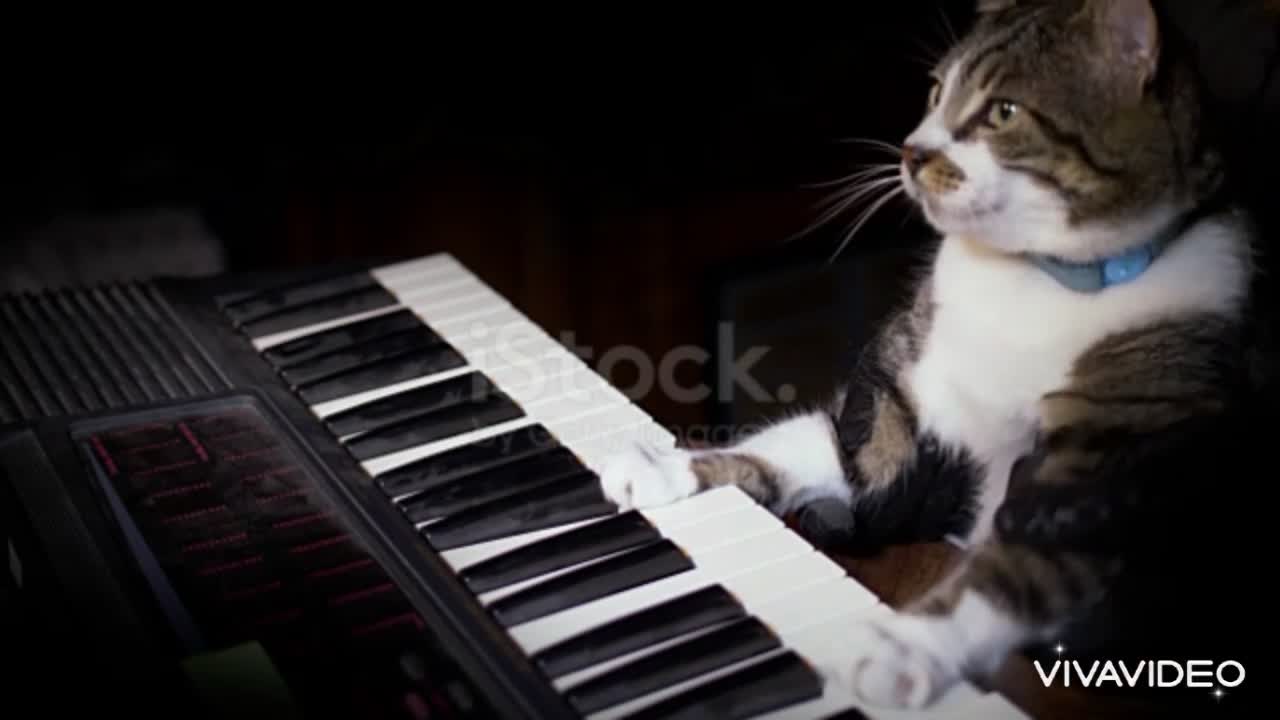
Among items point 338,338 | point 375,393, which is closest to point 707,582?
point 375,393

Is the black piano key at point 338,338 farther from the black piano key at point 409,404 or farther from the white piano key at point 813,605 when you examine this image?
the white piano key at point 813,605

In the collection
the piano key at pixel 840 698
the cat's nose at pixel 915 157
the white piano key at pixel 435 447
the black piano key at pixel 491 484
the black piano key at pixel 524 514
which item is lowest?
the piano key at pixel 840 698

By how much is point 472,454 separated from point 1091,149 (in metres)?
0.48

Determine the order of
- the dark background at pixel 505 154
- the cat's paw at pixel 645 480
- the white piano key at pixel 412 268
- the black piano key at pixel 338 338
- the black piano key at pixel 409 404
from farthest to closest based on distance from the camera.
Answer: the dark background at pixel 505 154 < the white piano key at pixel 412 268 < the black piano key at pixel 338 338 < the black piano key at pixel 409 404 < the cat's paw at pixel 645 480

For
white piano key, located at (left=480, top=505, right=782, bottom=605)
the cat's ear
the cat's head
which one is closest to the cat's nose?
the cat's head

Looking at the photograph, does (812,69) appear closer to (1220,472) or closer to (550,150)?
(550,150)

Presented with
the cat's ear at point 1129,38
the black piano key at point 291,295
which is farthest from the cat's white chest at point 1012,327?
the black piano key at point 291,295

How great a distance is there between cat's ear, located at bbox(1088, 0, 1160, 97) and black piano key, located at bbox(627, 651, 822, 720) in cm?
39

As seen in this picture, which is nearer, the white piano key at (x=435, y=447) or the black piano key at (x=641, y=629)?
the black piano key at (x=641, y=629)

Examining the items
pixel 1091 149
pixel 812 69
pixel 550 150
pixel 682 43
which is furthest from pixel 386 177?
pixel 1091 149

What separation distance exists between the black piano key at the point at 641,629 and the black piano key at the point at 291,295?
56 cm

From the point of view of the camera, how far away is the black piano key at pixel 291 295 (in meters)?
1.31

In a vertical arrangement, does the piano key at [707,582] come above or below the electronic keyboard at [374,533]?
below

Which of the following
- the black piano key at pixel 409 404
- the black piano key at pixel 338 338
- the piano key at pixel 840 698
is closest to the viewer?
the piano key at pixel 840 698
